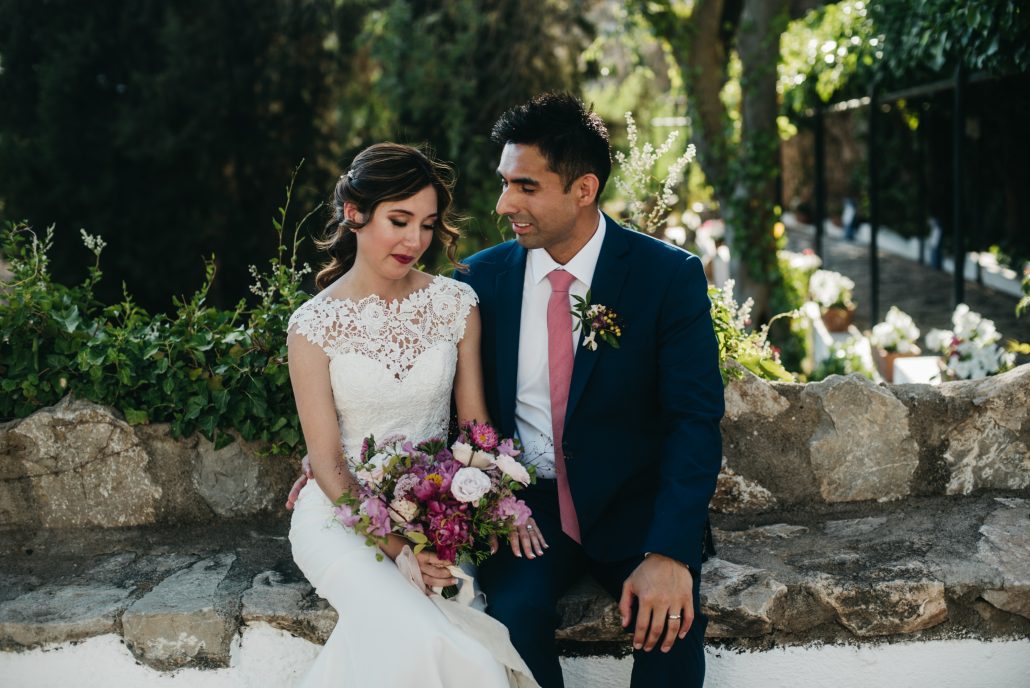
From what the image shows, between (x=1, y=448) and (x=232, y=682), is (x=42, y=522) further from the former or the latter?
(x=232, y=682)

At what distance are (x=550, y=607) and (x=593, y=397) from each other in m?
0.57

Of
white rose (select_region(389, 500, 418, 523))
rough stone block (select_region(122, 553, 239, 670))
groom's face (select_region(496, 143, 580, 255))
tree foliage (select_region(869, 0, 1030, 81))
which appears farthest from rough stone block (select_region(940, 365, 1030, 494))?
tree foliage (select_region(869, 0, 1030, 81))

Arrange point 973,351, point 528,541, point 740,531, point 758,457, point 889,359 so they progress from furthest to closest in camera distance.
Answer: point 889,359 < point 973,351 < point 758,457 < point 740,531 < point 528,541

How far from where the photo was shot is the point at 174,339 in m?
3.21

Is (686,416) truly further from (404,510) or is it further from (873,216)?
(873,216)

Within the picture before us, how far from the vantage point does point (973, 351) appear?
4824 mm

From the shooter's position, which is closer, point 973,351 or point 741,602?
point 741,602

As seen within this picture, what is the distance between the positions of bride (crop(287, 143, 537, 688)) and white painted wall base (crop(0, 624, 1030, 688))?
1.07 feet

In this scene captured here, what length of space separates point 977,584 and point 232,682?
80.7 inches

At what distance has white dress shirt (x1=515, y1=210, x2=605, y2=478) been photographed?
9.27ft

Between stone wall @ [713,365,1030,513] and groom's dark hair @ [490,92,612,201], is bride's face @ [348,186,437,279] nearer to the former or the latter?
groom's dark hair @ [490,92,612,201]

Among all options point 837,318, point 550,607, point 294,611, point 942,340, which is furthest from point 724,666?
point 837,318

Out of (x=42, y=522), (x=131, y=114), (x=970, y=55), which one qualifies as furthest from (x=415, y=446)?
(x=131, y=114)

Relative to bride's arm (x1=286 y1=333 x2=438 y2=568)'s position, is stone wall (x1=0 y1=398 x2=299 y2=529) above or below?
below
